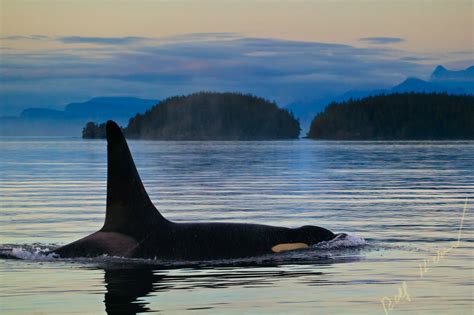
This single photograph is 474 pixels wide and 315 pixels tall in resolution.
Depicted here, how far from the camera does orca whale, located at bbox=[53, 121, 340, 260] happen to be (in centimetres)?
2064

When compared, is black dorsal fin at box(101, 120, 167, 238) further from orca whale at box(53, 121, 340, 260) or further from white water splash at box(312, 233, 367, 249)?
white water splash at box(312, 233, 367, 249)

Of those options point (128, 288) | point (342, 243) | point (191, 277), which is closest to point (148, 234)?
point (191, 277)

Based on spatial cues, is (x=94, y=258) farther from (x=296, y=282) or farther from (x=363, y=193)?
(x=363, y=193)

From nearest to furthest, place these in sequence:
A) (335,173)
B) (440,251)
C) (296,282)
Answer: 1. (296,282)
2. (440,251)
3. (335,173)

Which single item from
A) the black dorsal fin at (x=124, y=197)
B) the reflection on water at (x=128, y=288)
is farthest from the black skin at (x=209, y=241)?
the reflection on water at (x=128, y=288)

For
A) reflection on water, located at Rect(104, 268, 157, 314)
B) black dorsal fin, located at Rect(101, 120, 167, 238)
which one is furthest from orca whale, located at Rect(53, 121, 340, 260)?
reflection on water, located at Rect(104, 268, 157, 314)

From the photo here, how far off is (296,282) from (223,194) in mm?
22639

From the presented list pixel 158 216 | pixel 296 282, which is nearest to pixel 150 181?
pixel 158 216

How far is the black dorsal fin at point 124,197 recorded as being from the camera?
2116cm

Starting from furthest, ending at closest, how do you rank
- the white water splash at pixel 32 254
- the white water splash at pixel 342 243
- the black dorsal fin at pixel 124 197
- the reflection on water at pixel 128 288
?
the white water splash at pixel 342 243 < the white water splash at pixel 32 254 < the black dorsal fin at pixel 124 197 < the reflection on water at pixel 128 288

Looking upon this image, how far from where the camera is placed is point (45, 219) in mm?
30109

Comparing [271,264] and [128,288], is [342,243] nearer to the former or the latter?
[271,264]

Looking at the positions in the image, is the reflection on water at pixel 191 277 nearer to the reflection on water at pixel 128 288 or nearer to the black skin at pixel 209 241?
the reflection on water at pixel 128 288

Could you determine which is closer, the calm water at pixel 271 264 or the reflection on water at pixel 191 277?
the calm water at pixel 271 264
